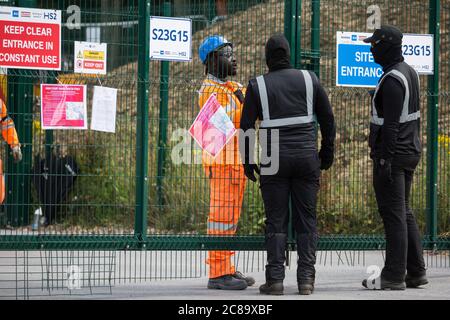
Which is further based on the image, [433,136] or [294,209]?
[433,136]

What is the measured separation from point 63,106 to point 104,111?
59cm

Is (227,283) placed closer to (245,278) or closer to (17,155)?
(245,278)

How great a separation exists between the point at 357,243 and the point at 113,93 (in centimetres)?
286

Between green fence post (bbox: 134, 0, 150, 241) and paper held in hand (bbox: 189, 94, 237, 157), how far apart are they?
1.16 metres

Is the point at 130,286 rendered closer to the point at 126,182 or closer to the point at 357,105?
the point at 126,182

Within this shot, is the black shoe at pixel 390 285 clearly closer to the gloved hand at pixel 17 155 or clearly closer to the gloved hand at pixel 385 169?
the gloved hand at pixel 385 169

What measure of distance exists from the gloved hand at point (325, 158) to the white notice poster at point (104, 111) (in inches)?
87.9

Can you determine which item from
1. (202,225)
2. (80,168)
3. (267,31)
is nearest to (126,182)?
(80,168)

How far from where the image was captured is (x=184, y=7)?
466 inches

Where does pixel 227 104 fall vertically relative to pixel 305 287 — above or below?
above

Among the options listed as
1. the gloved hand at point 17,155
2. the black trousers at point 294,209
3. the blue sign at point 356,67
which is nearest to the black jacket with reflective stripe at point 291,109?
the black trousers at point 294,209

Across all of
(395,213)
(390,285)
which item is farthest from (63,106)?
(390,285)

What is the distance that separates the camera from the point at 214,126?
10.0m
